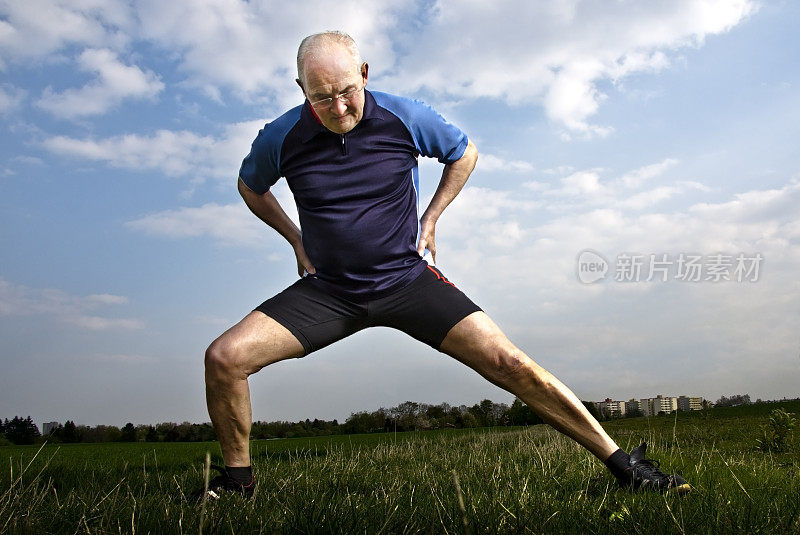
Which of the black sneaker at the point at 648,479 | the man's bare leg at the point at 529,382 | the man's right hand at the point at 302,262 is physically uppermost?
the man's right hand at the point at 302,262

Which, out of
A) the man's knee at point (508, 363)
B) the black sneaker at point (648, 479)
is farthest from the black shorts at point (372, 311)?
the black sneaker at point (648, 479)

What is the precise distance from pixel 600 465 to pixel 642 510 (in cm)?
187

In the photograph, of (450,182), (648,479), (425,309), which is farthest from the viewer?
(450,182)

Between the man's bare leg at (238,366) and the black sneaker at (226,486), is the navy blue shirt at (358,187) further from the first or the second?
the black sneaker at (226,486)

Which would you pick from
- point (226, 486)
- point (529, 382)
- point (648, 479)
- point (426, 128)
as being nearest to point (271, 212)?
point (426, 128)

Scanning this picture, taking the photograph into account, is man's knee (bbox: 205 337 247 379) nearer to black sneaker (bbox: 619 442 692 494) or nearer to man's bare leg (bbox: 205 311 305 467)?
man's bare leg (bbox: 205 311 305 467)

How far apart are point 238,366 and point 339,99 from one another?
1543 mm

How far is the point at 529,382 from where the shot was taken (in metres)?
3.59

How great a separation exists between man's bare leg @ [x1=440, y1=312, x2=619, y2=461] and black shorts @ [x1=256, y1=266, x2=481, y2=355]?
0.40ft

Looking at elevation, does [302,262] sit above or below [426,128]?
below

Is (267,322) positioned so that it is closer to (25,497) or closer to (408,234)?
(408,234)

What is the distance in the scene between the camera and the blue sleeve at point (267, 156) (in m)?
3.91

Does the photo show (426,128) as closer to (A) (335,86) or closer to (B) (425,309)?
(A) (335,86)

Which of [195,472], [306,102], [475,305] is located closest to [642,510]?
[475,305]
